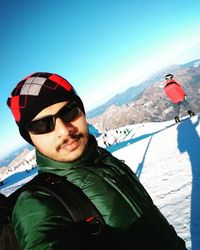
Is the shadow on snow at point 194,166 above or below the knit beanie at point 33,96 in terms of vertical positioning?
below

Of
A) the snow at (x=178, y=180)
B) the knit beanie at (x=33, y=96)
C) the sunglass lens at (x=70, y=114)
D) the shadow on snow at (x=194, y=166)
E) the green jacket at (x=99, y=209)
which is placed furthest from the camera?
the snow at (x=178, y=180)

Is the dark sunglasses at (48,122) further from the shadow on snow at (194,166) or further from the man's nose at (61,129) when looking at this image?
the shadow on snow at (194,166)

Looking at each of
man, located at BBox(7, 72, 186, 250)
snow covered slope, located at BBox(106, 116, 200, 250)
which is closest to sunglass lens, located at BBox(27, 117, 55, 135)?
man, located at BBox(7, 72, 186, 250)

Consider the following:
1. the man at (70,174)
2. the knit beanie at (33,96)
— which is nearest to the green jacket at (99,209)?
the man at (70,174)

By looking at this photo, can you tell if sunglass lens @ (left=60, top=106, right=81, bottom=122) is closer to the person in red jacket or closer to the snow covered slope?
the snow covered slope

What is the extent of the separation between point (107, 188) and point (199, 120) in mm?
14665

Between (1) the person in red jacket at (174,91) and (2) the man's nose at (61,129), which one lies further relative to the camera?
(1) the person in red jacket at (174,91)

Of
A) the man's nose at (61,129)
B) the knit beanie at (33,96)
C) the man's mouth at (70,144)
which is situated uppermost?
the knit beanie at (33,96)

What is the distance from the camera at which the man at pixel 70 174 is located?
150 cm

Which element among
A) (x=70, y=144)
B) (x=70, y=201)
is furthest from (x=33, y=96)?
(x=70, y=201)

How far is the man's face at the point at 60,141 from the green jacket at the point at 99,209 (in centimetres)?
5

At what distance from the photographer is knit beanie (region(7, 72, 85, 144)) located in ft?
6.34

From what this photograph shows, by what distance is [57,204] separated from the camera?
1535 mm

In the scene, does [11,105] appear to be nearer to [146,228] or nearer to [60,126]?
[60,126]
